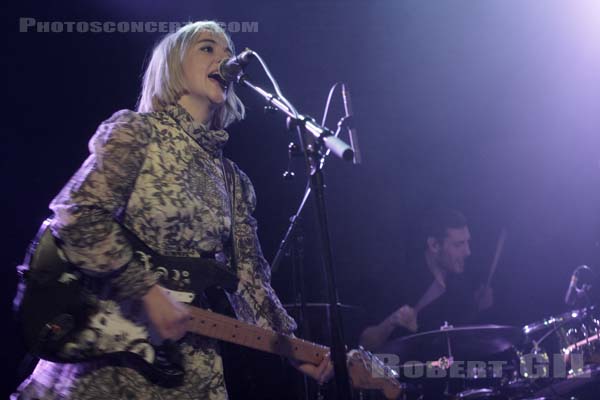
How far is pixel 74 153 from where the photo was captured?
4.66 meters

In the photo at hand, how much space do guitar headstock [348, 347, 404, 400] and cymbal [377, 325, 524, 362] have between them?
161 centimetres

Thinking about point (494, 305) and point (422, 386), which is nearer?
point (422, 386)

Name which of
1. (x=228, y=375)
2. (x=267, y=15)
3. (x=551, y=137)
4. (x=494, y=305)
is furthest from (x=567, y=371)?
(x=267, y=15)

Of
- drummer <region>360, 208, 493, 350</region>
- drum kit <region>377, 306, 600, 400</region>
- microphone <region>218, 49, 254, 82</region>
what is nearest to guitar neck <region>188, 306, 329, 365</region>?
microphone <region>218, 49, 254, 82</region>

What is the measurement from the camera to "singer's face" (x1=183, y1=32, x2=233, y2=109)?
2.67 m

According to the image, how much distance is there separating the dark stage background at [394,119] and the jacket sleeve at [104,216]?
258cm

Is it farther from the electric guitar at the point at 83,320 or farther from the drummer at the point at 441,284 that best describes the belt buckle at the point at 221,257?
the drummer at the point at 441,284

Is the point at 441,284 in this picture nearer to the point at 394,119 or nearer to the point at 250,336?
the point at 394,119

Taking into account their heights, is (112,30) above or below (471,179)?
above

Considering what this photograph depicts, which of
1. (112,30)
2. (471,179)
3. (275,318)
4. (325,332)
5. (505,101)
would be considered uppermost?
(112,30)

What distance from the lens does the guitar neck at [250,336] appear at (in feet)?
7.36

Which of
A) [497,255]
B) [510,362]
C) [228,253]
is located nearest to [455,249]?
[497,255]

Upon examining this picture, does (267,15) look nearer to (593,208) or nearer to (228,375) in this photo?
(228,375)

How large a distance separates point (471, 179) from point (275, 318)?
3.57 metres
